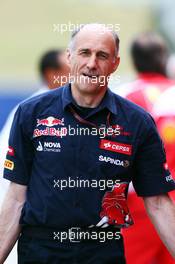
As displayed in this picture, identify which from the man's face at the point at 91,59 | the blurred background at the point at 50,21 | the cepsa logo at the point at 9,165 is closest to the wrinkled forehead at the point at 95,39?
the man's face at the point at 91,59

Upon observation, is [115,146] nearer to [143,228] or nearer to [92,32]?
[92,32]

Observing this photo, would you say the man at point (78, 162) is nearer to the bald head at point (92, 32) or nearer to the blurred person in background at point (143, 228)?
the bald head at point (92, 32)

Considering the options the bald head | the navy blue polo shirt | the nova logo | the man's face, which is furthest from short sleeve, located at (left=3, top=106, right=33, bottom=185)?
the bald head

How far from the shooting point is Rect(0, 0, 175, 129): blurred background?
2441 cm

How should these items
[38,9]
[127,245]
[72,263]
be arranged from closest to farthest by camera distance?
[72,263] → [127,245] → [38,9]

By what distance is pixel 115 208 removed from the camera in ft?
15.2

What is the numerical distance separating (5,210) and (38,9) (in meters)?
22.4

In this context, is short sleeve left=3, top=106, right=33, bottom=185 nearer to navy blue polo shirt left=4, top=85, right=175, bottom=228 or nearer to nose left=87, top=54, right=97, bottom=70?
navy blue polo shirt left=4, top=85, right=175, bottom=228

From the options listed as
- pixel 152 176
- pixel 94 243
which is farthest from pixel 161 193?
pixel 94 243

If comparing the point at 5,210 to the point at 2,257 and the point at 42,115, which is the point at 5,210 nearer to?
the point at 2,257

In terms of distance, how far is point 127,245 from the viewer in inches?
248

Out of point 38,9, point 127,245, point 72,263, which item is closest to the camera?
point 72,263

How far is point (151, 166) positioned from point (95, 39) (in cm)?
73

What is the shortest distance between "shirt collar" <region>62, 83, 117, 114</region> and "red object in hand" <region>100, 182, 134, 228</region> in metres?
0.40
